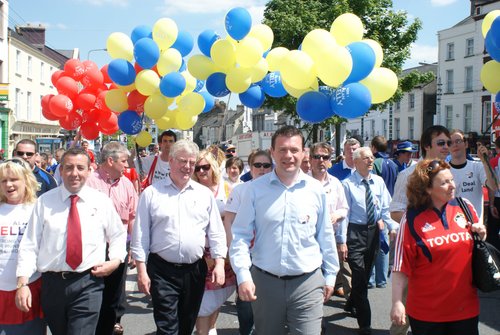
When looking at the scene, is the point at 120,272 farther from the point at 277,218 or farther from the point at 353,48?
the point at 353,48

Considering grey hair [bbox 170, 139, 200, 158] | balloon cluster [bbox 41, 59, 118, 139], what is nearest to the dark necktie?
grey hair [bbox 170, 139, 200, 158]

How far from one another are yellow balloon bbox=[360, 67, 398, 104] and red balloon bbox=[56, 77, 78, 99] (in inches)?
180

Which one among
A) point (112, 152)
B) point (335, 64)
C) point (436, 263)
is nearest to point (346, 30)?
point (335, 64)

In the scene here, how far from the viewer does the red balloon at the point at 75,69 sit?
8.70 metres

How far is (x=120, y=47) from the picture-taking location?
7.79 m

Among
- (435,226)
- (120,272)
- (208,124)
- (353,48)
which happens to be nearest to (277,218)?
(435,226)

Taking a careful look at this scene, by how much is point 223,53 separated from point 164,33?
3.06 ft

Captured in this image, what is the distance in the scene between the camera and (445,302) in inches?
136

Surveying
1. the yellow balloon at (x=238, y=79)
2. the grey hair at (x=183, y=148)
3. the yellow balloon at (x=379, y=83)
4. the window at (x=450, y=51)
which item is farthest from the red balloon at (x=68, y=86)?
the window at (x=450, y=51)

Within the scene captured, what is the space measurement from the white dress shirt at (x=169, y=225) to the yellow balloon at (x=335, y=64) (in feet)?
8.10

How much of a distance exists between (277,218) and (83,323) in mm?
1562

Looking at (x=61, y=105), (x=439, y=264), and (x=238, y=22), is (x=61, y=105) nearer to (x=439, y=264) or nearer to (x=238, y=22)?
(x=238, y=22)

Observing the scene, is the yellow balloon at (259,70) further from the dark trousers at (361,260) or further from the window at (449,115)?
the window at (449,115)

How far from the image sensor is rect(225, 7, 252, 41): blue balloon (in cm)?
722
